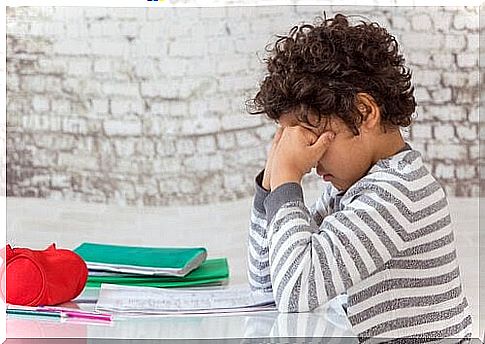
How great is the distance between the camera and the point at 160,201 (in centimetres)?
326

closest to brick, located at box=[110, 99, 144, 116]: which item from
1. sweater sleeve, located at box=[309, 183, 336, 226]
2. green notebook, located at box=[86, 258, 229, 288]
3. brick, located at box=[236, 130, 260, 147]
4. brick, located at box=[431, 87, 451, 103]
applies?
brick, located at box=[236, 130, 260, 147]

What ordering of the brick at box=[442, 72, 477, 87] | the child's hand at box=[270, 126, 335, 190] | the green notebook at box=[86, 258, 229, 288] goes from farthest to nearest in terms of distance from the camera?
the brick at box=[442, 72, 477, 87]
the green notebook at box=[86, 258, 229, 288]
the child's hand at box=[270, 126, 335, 190]

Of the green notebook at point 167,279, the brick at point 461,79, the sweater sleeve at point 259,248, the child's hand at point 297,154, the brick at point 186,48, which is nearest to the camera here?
the child's hand at point 297,154

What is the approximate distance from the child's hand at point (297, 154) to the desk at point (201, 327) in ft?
0.64

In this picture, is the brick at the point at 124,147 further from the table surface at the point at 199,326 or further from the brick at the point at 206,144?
the table surface at the point at 199,326

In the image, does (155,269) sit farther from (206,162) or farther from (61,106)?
(61,106)

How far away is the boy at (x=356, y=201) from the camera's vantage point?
48.5 inches

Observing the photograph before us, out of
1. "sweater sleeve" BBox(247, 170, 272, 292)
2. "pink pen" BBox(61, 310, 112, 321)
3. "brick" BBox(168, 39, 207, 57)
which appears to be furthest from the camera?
"brick" BBox(168, 39, 207, 57)

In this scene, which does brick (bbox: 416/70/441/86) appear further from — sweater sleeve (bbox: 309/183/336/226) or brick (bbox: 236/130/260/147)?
sweater sleeve (bbox: 309/183/336/226)

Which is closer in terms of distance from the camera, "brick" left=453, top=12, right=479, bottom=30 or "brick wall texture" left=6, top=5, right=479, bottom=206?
"brick wall texture" left=6, top=5, right=479, bottom=206

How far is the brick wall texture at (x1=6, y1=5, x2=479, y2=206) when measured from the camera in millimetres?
3217

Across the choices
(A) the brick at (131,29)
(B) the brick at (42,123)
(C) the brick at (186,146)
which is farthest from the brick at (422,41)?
(B) the brick at (42,123)

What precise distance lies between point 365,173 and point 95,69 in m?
2.00

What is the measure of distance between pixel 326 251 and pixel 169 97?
206cm
